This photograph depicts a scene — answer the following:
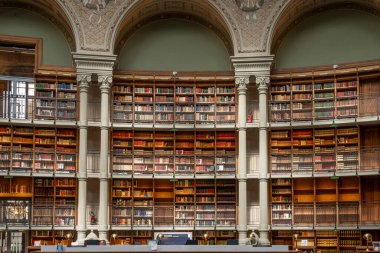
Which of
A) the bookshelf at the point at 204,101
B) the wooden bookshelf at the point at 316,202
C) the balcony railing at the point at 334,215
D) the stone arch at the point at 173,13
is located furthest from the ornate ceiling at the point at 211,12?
the balcony railing at the point at 334,215

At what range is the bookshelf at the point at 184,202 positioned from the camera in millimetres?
19906

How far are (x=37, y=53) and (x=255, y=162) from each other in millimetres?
7469

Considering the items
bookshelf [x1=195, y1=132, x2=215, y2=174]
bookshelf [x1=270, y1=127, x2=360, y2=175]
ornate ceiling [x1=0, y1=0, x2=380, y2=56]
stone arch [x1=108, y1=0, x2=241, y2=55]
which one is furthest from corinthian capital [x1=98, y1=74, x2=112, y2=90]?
bookshelf [x1=270, y1=127, x2=360, y2=175]

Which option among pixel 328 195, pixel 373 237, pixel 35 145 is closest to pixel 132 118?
pixel 35 145

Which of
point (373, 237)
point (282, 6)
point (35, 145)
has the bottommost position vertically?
point (373, 237)

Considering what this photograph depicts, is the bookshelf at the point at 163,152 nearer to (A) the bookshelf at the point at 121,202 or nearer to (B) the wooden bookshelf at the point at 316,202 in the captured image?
(A) the bookshelf at the point at 121,202

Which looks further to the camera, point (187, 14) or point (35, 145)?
point (187, 14)

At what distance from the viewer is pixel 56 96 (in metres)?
19.9

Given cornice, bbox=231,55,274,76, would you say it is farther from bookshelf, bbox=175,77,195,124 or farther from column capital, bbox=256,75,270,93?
bookshelf, bbox=175,77,195,124

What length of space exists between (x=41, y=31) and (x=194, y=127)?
5.63 metres

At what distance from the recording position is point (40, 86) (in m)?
20.0

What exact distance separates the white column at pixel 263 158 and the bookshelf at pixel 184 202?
7.08 ft

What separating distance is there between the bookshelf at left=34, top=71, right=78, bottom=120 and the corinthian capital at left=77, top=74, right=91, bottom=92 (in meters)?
0.51

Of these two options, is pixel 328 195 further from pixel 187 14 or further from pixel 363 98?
pixel 187 14
